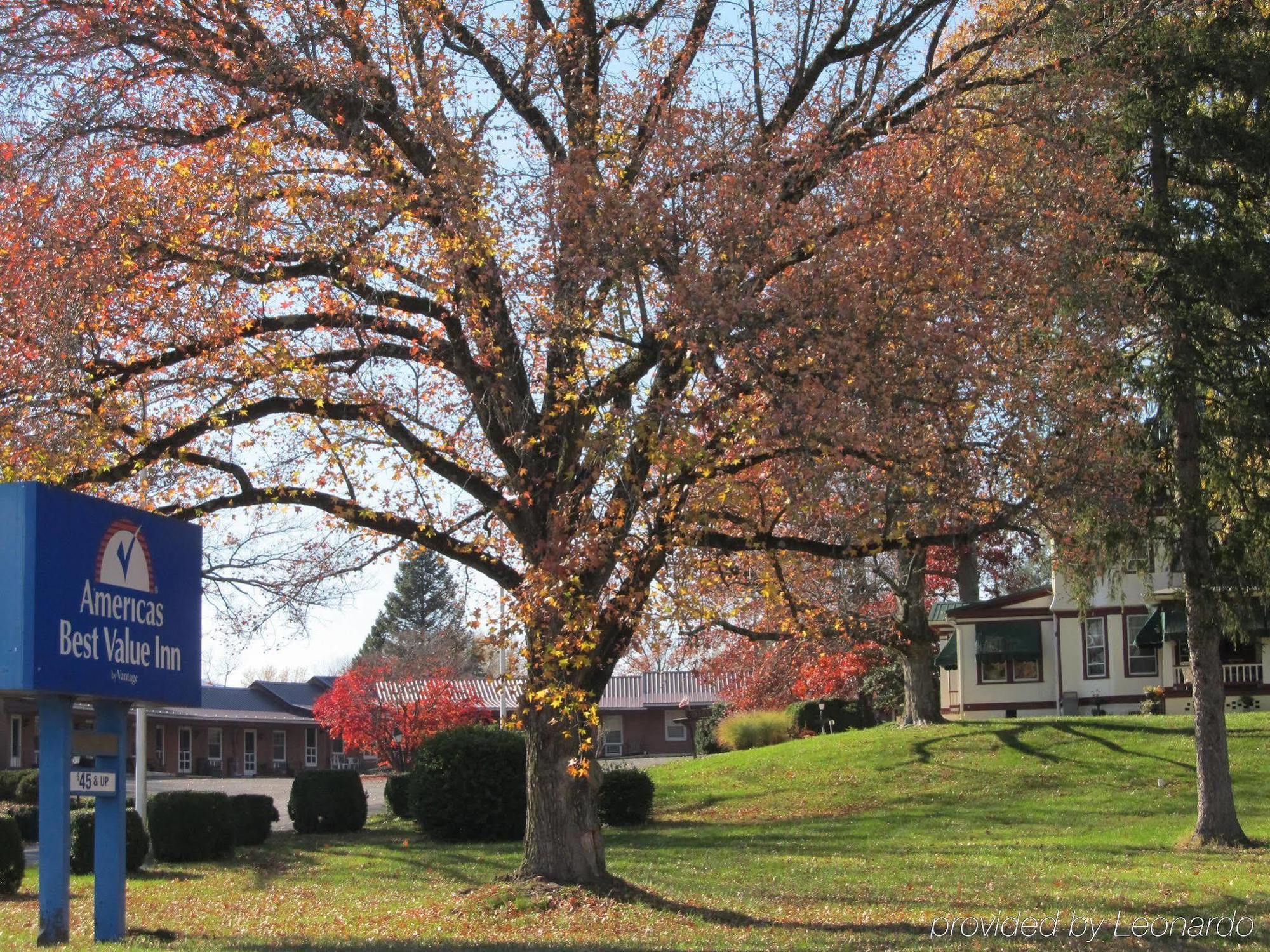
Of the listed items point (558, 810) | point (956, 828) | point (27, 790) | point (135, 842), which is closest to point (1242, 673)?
point (956, 828)

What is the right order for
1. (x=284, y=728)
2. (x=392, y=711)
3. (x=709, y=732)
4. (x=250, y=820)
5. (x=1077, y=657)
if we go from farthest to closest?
(x=284, y=728)
(x=709, y=732)
(x=1077, y=657)
(x=392, y=711)
(x=250, y=820)

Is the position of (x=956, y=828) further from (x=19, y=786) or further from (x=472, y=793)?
(x=19, y=786)

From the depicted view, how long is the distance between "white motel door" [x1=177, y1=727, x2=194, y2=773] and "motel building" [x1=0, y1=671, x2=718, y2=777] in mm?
37

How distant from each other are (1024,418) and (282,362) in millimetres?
6479

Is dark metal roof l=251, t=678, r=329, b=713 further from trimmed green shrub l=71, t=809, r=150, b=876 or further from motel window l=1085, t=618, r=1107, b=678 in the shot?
trimmed green shrub l=71, t=809, r=150, b=876

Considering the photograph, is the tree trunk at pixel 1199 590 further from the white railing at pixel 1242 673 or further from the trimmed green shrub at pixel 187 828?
the white railing at pixel 1242 673

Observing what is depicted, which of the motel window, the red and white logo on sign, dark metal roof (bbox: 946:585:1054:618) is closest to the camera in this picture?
the red and white logo on sign

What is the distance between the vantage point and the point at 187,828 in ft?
63.0

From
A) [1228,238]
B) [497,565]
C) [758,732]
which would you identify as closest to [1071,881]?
[497,565]

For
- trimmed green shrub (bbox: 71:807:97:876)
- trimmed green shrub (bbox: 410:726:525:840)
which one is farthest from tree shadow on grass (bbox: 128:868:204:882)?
trimmed green shrub (bbox: 410:726:525:840)

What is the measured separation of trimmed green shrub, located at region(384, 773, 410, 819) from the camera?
24.9 metres

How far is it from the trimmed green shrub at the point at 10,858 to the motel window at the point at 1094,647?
30.9 metres

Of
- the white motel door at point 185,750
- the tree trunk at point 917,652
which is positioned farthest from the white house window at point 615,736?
the tree trunk at point 917,652

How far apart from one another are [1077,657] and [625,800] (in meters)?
20.8
